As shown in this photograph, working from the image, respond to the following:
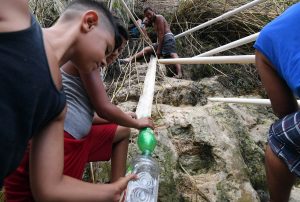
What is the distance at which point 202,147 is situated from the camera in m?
1.72

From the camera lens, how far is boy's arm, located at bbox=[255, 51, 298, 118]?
1144 millimetres

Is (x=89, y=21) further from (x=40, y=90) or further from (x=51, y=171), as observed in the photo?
(x=51, y=171)

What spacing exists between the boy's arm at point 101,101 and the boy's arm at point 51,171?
358 mm

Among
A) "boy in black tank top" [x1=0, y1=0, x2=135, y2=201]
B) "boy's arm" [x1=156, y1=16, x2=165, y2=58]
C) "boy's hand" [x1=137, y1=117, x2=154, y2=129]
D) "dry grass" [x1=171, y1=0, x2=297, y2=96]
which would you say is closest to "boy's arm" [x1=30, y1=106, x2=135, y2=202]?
"boy in black tank top" [x1=0, y1=0, x2=135, y2=201]

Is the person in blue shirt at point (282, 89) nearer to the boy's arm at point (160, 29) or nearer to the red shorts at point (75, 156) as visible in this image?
the red shorts at point (75, 156)

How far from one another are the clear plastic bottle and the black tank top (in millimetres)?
445

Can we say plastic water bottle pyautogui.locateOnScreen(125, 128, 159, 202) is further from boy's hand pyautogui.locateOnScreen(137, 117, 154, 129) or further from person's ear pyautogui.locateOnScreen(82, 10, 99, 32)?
person's ear pyautogui.locateOnScreen(82, 10, 99, 32)

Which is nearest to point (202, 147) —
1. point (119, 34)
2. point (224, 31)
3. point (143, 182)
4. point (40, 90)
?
point (143, 182)

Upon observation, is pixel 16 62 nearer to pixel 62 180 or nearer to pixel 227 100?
pixel 62 180

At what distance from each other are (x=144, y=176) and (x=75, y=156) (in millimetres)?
240

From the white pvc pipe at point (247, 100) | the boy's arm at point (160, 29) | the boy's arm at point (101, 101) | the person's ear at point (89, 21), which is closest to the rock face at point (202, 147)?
the white pvc pipe at point (247, 100)

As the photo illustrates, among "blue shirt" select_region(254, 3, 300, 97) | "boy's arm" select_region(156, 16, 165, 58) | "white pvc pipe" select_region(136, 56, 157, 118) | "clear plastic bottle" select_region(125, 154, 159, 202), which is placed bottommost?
"boy's arm" select_region(156, 16, 165, 58)

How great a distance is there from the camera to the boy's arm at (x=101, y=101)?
120 centimetres

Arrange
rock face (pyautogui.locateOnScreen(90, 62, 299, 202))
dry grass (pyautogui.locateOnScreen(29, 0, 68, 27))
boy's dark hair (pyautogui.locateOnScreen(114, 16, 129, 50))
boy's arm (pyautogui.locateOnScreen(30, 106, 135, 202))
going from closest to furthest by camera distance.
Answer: boy's arm (pyautogui.locateOnScreen(30, 106, 135, 202)) → boy's dark hair (pyautogui.locateOnScreen(114, 16, 129, 50)) → rock face (pyautogui.locateOnScreen(90, 62, 299, 202)) → dry grass (pyautogui.locateOnScreen(29, 0, 68, 27))
